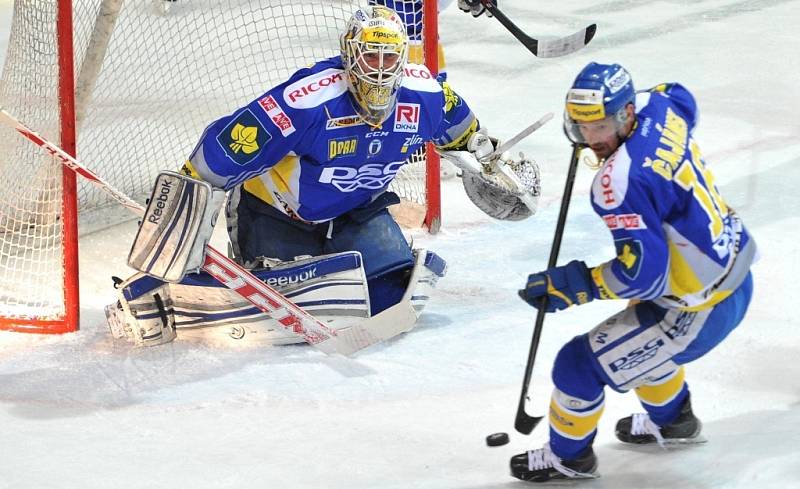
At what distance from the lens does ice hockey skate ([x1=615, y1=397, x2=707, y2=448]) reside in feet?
10.5

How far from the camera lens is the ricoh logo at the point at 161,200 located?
12.3 ft

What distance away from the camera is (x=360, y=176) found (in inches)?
155

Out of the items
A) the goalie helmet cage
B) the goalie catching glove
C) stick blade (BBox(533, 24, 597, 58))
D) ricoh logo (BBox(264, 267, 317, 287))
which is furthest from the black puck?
stick blade (BBox(533, 24, 597, 58))

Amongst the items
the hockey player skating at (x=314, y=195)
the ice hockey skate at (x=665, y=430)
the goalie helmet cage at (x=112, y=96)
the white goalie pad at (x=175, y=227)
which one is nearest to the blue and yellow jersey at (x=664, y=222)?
the ice hockey skate at (x=665, y=430)

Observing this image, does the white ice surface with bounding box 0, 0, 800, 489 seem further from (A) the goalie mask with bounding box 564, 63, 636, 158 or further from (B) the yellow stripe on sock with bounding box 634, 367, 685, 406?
(A) the goalie mask with bounding box 564, 63, 636, 158

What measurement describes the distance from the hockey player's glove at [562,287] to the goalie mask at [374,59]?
1.04 m

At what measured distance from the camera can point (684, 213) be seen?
2.81 metres

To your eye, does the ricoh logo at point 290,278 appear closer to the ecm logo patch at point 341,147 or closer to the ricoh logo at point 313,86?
the ecm logo patch at point 341,147

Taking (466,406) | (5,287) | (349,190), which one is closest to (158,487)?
(466,406)

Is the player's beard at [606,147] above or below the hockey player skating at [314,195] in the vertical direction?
above

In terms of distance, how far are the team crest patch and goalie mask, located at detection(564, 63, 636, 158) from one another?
25cm

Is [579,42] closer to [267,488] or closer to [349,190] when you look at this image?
[349,190]

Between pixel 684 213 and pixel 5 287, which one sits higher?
pixel 684 213

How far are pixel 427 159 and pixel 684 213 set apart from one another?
2.30m
